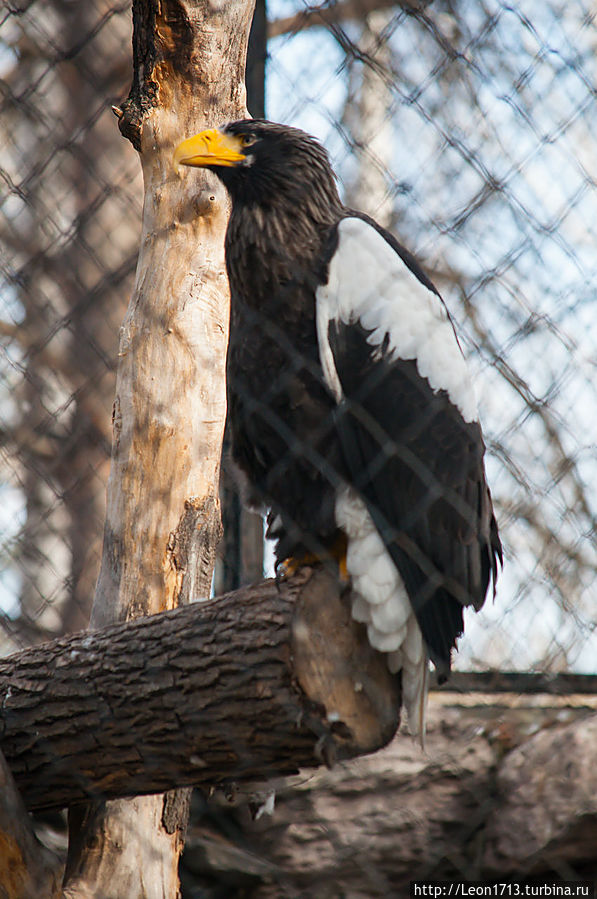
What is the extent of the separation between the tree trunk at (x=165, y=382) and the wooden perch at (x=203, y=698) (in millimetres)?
232

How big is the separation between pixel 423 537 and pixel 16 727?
2.38 ft

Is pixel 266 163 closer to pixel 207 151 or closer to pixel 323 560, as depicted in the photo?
pixel 207 151

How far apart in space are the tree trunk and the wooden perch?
232mm

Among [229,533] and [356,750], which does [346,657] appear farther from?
[229,533]

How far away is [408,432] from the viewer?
5.12 ft

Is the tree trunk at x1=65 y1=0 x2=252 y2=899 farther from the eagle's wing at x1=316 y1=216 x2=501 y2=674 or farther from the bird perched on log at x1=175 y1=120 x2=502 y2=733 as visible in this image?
the eagle's wing at x1=316 y1=216 x2=501 y2=674

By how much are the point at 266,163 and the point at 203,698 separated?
1.11 m

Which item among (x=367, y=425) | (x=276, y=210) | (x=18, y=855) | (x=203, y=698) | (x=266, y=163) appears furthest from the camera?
(x=266, y=163)

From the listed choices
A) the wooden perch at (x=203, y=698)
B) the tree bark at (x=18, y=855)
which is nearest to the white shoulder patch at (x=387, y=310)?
the wooden perch at (x=203, y=698)

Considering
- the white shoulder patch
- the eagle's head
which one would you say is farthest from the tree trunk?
the white shoulder patch

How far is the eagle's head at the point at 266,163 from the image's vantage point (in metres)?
1.79

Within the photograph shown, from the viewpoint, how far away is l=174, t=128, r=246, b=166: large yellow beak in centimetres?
179

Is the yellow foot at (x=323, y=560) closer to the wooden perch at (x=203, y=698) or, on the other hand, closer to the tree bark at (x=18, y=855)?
the wooden perch at (x=203, y=698)

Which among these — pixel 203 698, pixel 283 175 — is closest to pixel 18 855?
pixel 203 698
